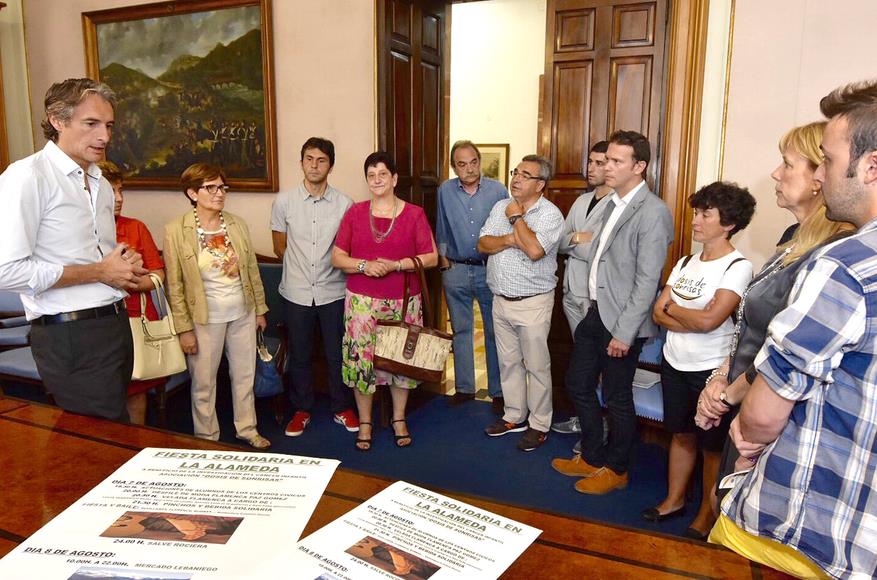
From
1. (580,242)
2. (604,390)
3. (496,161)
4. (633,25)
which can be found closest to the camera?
(604,390)

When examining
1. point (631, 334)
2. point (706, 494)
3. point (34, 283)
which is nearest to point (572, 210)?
point (631, 334)

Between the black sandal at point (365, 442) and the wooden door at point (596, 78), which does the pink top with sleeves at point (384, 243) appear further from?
the wooden door at point (596, 78)

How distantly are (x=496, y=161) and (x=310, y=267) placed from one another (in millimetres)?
4749

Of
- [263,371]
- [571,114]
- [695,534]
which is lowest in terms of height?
[695,534]

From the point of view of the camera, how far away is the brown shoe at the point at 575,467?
3.53 m

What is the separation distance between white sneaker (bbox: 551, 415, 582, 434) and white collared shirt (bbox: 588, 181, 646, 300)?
4.10ft

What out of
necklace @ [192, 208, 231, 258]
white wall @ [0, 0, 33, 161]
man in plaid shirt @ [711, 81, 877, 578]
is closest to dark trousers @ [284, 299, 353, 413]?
necklace @ [192, 208, 231, 258]

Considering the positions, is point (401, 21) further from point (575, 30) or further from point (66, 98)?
point (66, 98)

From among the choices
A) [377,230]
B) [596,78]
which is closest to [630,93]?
[596,78]

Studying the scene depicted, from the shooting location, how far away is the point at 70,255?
223 cm

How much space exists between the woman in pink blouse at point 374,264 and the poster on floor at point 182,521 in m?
2.40

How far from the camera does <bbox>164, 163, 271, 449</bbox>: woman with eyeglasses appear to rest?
3.39 m

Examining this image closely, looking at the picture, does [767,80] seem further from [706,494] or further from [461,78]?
[461,78]

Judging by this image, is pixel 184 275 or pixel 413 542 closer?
pixel 413 542
